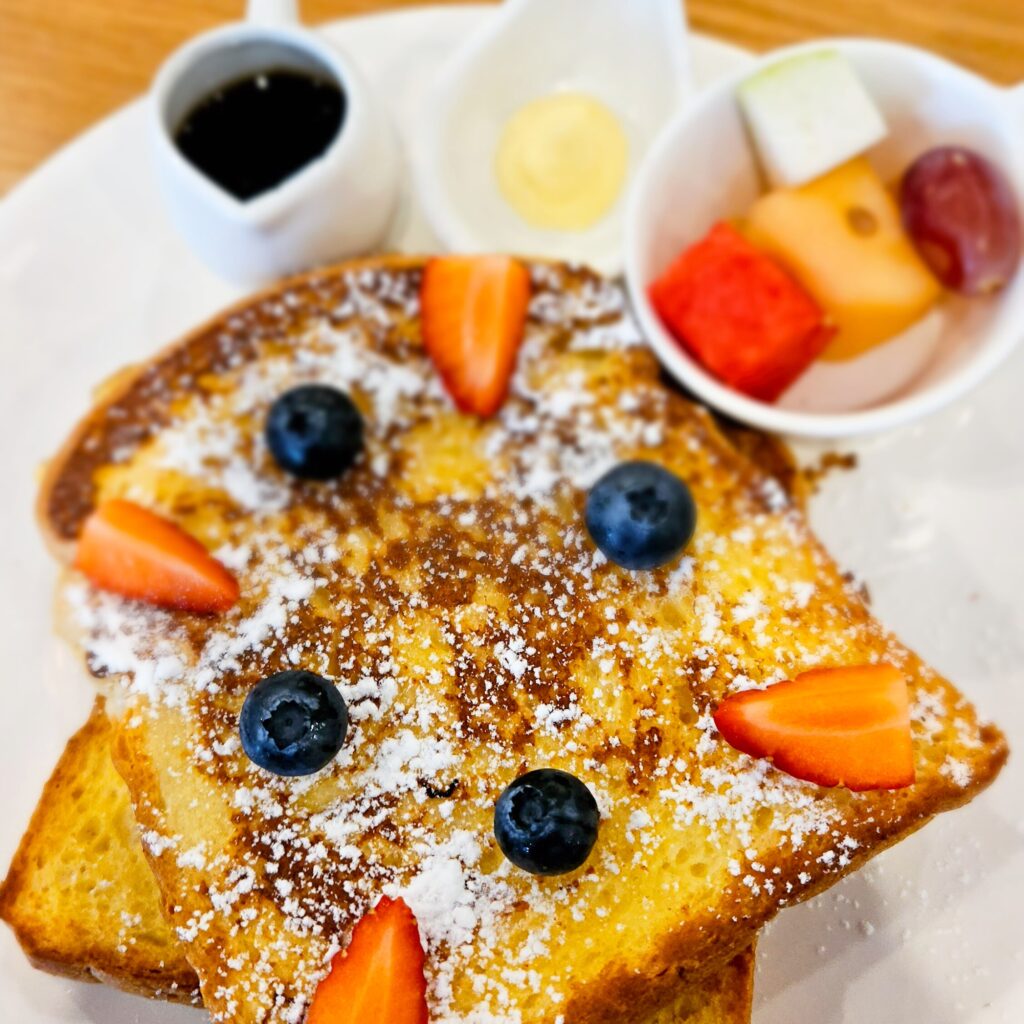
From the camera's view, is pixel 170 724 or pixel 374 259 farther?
pixel 374 259

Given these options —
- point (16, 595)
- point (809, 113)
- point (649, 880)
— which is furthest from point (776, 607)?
point (16, 595)

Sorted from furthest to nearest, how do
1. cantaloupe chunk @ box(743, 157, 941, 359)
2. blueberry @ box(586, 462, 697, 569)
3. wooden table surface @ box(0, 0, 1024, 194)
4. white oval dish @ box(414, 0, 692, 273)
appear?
wooden table surface @ box(0, 0, 1024, 194) → white oval dish @ box(414, 0, 692, 273) → cantaloupe chunk @ box(743, 157, 941, 359) → blueberry @ box(586, 462, 697, 569)

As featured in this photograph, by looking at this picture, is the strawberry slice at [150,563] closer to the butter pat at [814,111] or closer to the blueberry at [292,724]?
the blueberry at [292,724]

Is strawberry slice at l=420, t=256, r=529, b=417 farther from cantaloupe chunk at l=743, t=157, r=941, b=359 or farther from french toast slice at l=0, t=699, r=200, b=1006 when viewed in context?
french toast slice at l=0, t=699, r=200, b=1006

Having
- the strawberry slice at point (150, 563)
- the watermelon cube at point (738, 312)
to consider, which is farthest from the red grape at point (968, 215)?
the strawberry slice at point (150, 563)

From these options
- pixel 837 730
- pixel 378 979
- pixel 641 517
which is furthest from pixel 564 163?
pixel 378 979

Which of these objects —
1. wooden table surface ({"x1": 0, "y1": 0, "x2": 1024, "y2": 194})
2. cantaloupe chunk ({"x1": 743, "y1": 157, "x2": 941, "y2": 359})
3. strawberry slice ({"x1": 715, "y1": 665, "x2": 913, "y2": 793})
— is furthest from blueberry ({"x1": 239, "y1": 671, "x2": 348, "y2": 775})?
wooden table surface ({"x1": 0, "y1": 0, "x2": 1024, "y2": 194})

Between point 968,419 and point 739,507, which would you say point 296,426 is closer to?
point 739,507
